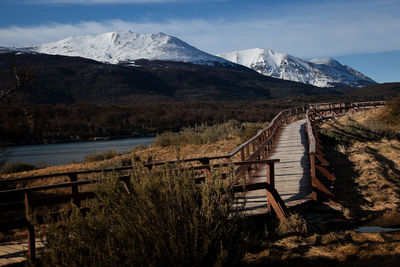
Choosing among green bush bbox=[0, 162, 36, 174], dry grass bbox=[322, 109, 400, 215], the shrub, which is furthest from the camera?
green bush bbox=[0, 162, 36, 174]

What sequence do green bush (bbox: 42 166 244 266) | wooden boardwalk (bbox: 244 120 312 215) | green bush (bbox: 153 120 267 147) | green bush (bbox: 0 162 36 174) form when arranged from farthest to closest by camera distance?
green bush (bbox: 153 120 267 147), green bush (bbox: 0 162 36 174), wooden boardwalk (bbox: 244 120 312 215), green bush (bbox: 42 166 244 266)

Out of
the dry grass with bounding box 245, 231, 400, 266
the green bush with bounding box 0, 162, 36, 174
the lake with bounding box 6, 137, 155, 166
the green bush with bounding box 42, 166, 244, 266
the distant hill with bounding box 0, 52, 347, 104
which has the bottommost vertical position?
the lake with bounding box 6, 137, 155, 166

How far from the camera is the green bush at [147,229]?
407cm

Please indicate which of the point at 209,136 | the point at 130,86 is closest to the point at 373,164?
the point at 209,136

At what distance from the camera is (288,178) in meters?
10.2

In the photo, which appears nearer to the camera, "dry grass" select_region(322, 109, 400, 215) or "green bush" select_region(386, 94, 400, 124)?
"dry grass" select_region(322, 109, 400, 215)

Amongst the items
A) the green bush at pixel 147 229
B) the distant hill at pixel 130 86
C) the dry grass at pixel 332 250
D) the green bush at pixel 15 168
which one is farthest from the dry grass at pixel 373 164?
the distant hill at pixel 130 86

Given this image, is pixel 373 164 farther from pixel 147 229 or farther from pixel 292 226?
pixel 147 229

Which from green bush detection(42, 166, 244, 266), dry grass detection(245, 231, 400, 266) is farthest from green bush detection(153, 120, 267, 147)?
green bush detection(42, 166, 244, 266)

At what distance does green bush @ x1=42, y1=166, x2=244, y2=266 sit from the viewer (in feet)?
13.4

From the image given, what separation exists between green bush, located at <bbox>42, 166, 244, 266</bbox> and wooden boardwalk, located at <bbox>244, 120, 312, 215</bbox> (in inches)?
30.7

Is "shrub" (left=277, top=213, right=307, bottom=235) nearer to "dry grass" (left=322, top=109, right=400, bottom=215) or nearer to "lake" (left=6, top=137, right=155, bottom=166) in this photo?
A: "dry grass" (left=322, top=109, right=400, bottom=215)

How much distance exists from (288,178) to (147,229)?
6.54m

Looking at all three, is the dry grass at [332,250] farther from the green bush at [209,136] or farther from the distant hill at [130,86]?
the distant hill at [130,86]
